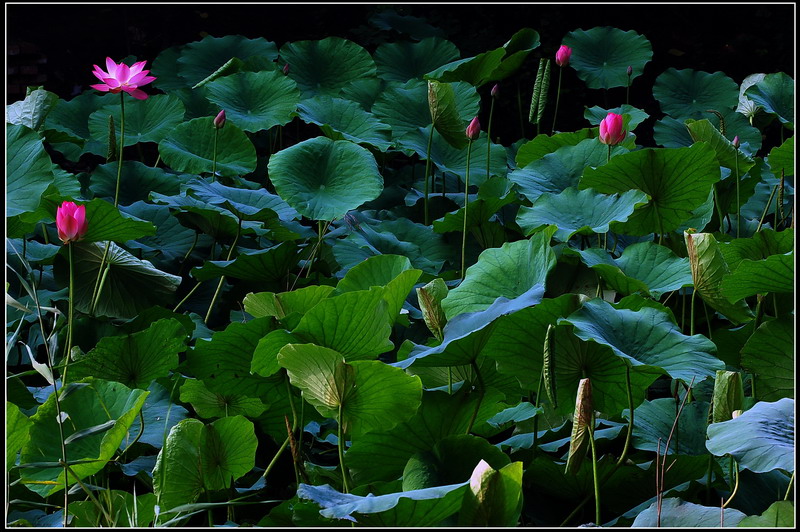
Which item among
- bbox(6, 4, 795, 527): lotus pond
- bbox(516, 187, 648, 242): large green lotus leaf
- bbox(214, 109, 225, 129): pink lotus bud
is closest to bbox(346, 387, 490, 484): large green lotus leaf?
bbox(6, 4, 795, 527): lotus pond

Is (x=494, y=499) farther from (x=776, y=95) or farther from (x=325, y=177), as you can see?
(x=776, y=95)

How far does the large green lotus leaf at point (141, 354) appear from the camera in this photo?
4.37 feet

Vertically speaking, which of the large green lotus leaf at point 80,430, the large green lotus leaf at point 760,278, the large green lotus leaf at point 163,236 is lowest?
the large green lotus leaf at point 163,236

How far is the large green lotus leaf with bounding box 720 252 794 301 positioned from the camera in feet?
3.90

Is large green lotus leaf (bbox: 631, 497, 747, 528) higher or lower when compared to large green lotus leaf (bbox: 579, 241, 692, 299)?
lower

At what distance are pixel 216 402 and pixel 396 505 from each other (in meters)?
0.51

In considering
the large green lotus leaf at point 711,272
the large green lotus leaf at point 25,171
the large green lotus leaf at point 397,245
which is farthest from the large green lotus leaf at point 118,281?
the large green lotus leaf at point 711,272

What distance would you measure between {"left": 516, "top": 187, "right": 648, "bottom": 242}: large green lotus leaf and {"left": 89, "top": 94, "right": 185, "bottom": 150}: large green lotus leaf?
4.17 ft

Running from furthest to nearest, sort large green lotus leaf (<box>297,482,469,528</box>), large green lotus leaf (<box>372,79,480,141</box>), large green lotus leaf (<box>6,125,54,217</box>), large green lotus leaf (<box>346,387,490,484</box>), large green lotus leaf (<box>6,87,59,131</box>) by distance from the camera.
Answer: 1. large green lotus leaf (<box>372,79,480,141</box>)
2. large green lotus leaf (<box>6,87,59,131</box>)
3. large green lotus leaf (<box>6,125,54,217</box>)
4. large green lotus leaf (<box>346,387,490,484</box>)
5. large green lotus leaf (<box>297,482,469,528</box>)

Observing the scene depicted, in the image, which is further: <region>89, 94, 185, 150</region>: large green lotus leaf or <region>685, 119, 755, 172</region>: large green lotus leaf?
<region>89, 94, 185, 150</region>: large green lotus leaf

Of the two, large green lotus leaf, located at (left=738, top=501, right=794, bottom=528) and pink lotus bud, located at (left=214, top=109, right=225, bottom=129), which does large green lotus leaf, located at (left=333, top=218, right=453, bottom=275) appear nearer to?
pink lotus bud, located at (left=214, top=109, right=225, bottom=129)

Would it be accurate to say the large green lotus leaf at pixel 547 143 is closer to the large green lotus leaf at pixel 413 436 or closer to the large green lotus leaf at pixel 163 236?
the large green lotus leaf at pixel 163 236

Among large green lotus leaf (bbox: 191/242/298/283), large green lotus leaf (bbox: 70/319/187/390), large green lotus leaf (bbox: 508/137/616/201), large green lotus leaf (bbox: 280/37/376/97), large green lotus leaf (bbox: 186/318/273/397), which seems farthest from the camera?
large green lotus leaf (bbox: 280/37/376/97)

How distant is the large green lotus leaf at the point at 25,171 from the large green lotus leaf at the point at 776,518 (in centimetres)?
128
